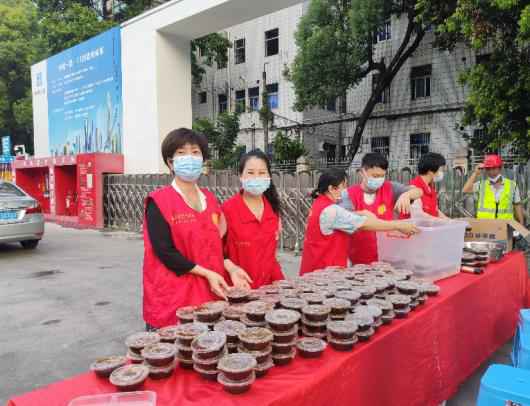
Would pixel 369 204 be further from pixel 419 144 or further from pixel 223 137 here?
pixel 419 144

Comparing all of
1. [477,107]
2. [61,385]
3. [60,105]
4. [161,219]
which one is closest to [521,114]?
[477,107]

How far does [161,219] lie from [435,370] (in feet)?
5.13

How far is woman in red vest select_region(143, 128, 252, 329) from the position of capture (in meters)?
1.92

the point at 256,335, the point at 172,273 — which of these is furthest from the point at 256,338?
the point at 172,273

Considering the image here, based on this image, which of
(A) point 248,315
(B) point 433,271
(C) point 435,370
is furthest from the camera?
(B) point 433,271

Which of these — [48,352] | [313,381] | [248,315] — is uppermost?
[248,315]

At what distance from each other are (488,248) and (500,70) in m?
6.82

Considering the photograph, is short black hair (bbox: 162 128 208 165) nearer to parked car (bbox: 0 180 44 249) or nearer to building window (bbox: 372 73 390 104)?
parked car (bbox: 0 180 44 249)

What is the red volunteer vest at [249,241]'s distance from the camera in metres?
2.45

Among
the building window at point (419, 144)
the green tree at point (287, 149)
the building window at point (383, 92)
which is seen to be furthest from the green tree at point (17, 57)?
the building window at point (419, 144)

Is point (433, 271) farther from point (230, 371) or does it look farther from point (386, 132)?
point (386, 132)

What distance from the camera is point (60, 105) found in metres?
13.4

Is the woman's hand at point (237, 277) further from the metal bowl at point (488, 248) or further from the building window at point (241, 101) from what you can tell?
the building window at point (241, 101)

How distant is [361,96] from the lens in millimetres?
18188
